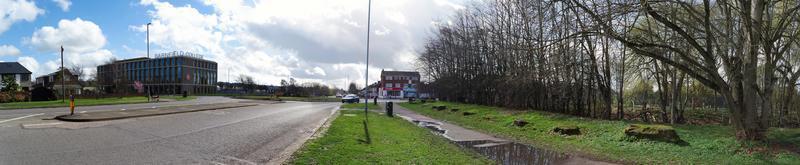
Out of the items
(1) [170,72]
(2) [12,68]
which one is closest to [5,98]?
(2) [12,68]

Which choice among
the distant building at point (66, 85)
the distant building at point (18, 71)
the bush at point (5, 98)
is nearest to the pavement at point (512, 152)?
the bush at point (5, 98)

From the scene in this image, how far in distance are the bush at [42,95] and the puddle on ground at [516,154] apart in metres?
42.7

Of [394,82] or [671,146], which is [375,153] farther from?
[394,82]

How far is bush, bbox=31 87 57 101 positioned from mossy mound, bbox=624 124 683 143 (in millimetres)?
47305

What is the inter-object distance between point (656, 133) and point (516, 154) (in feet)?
13.0

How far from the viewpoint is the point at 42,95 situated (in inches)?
1596

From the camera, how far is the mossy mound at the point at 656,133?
12094 mm

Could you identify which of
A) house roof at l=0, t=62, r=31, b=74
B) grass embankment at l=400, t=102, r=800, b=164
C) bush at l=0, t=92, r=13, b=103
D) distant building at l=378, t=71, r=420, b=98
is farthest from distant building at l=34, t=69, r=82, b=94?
distant building at l=378, t=71, r=420, b=98

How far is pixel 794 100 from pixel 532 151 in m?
19.6

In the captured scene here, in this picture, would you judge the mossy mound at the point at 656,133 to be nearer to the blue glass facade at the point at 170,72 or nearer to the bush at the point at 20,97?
the bush at the point at 20,97

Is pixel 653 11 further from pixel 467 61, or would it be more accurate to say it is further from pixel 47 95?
pixel 47 95

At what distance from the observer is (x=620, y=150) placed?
11984 millimetres

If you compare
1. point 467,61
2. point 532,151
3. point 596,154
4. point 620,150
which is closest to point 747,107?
point 620,150

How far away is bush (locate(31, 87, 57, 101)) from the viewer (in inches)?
1576
